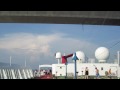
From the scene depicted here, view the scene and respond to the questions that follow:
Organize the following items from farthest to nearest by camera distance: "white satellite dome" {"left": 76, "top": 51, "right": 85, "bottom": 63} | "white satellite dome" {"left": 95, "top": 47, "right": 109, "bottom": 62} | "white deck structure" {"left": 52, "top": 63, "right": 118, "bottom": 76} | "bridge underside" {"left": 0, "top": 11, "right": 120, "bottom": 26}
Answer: "white satellite dome" {"left": 76, "top": 51, "right": 85, "bottom": 63} → "white satellite dome" {"left": 95, "top": 47, "right": 109, "bottom": 62} → "white deck structure" {"left": 52, "top": 63, "right": 118, "bottom": 76} → "bridge underside" {"left": 0, "top": 11, "right": 120, "bottom": 26}

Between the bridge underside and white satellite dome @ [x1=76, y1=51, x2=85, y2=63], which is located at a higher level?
the bridge underside

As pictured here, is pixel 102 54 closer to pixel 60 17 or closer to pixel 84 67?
pixel 84 67

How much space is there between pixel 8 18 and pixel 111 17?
31.7ft

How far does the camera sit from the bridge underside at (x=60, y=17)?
75.3 feet

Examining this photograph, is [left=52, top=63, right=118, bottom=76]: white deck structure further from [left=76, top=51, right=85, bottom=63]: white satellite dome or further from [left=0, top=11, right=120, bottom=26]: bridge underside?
[left=0, top=11, right=120, bottom=26]: bridge underside

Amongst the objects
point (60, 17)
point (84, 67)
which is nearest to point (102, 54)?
point (84, 67)

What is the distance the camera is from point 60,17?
23359 mm

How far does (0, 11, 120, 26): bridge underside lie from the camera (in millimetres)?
22938

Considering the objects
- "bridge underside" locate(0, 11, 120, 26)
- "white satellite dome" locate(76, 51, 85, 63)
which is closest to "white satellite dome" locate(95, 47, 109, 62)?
"white satellite dome" locate(76, 51, 85, 63)

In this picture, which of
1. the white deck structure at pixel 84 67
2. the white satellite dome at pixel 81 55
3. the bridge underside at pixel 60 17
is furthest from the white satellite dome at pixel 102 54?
the bridge underside at pixel 60 17

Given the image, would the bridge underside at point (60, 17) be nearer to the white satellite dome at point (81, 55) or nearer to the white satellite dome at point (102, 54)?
the white satellite dome at point (102, 54)
